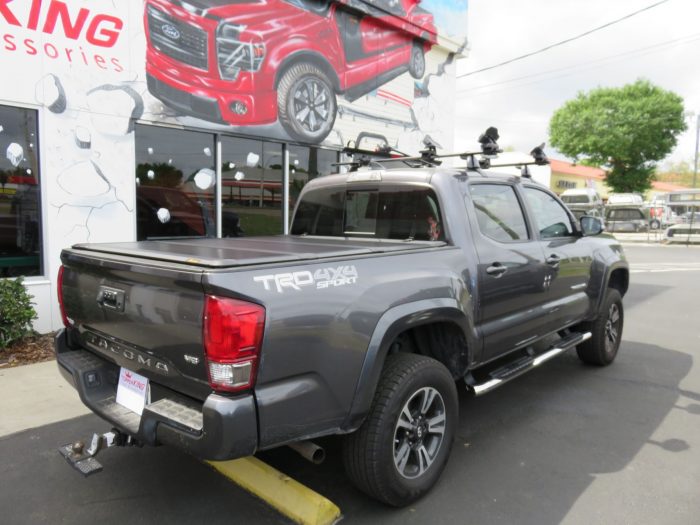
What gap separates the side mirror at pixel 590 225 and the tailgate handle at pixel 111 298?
12.6 feet

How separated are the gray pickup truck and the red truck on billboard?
417 cm

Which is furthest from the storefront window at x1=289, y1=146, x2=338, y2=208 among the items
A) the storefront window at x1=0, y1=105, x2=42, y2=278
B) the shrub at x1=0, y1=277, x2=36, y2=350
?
the shrub at x1=0, y1=277, x2=36, y2=350

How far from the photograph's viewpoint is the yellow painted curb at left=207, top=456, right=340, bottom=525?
2562 mm

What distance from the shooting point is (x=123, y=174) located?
256 inches

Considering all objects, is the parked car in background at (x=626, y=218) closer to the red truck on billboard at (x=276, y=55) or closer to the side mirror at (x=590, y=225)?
the red truck on billboard at (x=276, y=55)

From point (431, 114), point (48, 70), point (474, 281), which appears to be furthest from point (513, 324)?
point (431, 114)

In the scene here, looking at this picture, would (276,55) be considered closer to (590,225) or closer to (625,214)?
(590,225)

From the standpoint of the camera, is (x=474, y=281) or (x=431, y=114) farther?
(x=431, y=114)

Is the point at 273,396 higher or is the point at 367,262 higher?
the point at 367,262

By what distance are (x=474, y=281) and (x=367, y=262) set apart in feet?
3.16

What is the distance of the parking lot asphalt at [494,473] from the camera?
8.87ft

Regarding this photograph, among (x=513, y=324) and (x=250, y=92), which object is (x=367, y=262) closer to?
(x=513, y=324)

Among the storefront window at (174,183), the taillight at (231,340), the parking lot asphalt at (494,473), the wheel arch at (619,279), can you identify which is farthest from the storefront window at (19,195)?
the wheel arch at (619,279)

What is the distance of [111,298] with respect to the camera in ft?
8.45
